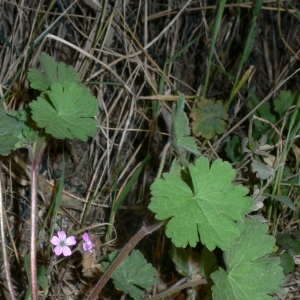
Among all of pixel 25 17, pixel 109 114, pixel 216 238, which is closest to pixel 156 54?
pixel 109 114

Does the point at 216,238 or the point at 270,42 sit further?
the point at 270,42

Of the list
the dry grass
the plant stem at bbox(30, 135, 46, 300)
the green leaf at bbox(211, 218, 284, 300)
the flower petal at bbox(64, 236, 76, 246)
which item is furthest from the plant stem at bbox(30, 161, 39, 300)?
the green leaf at bbox(211, 218, 284, 300)

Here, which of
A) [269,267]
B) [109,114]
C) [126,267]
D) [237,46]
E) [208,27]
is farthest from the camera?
[237,46]

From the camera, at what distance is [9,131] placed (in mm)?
1573

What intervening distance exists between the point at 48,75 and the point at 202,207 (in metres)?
0.78

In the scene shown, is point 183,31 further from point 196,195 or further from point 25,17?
point 196,195

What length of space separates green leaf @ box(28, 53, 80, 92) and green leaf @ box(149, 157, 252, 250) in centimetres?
61

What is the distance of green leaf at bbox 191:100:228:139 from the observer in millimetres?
2324

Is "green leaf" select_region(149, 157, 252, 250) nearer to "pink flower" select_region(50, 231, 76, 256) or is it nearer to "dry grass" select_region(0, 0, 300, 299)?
"pink flower" select_region(50, 231, 76, 256)

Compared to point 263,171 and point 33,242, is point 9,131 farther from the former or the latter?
point 263,171

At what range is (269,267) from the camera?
56.0 inches

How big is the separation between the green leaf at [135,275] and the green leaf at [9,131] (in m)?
0.51

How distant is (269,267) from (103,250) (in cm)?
80

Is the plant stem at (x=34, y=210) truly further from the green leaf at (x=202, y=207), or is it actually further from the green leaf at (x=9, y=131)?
the green leaf at (x=202, y=207)
